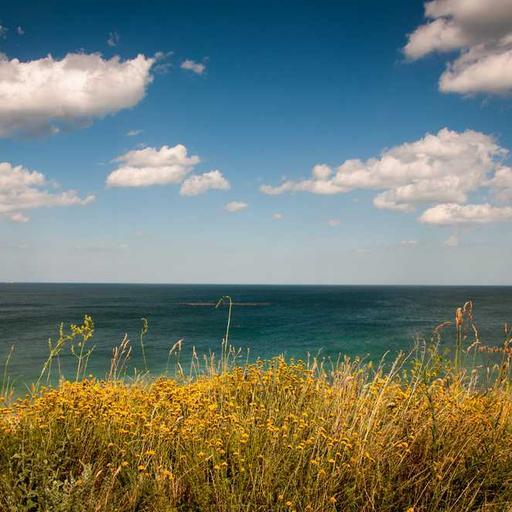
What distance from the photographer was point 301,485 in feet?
12.1

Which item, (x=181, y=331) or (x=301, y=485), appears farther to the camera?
(x=181, y=331)

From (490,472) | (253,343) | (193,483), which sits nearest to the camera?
(193,483)

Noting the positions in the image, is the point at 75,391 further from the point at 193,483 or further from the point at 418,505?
the point at 418,505

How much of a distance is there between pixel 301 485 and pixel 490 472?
6.09 ft

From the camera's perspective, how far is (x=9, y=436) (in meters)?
4.16

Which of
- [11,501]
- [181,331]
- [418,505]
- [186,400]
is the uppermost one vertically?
[186,400]

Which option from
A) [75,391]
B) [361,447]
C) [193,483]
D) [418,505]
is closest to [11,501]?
[193,483]

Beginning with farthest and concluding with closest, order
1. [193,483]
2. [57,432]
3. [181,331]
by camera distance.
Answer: [181,331] < [57,432] < [193,483]

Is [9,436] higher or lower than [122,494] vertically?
higher

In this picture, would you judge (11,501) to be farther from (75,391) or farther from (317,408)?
(317,408)

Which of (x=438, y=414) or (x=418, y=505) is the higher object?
(x=438, y=414)

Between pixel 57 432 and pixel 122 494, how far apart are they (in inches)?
40.8

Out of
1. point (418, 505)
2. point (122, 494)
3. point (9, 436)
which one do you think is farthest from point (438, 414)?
point (9, 436)

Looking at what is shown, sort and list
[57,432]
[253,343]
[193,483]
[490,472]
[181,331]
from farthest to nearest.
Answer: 1. [181,331]
2. [253,343]
3. [57,432]
4. [490,472]
5. [193,483]
